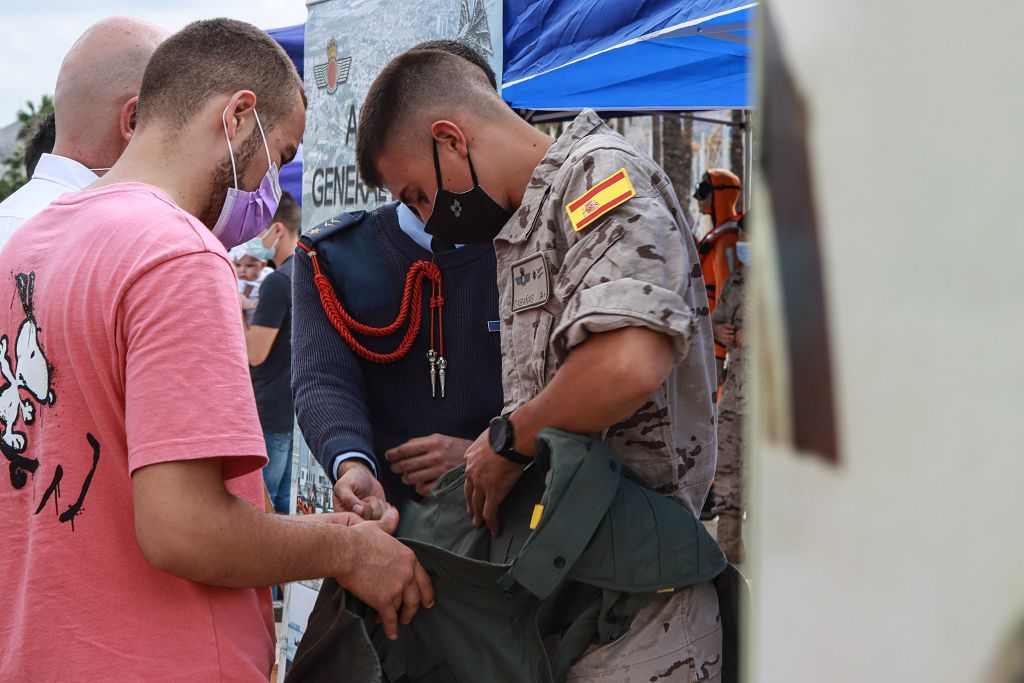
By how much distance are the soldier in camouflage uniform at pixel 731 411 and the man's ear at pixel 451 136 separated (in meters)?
3.64

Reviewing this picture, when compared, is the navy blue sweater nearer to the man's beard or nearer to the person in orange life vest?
the man's beard

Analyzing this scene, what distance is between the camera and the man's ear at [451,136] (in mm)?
1872

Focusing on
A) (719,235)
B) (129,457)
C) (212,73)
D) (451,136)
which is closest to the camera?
(129,457)

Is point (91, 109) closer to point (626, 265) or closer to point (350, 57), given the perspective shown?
point (350, 57)

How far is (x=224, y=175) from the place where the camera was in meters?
1.58

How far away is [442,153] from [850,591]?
1.51m

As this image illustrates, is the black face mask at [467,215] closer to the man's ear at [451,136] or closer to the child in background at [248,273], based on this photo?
the man's ear at [451,136]

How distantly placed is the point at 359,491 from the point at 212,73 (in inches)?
34.1

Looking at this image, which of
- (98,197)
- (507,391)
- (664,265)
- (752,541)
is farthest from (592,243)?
(752,541)

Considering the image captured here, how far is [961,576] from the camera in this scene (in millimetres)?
471

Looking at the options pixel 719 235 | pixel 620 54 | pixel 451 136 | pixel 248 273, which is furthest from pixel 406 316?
pixel 248 273

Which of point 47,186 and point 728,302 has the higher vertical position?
point 47,186

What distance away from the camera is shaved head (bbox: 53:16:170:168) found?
92.0 inches

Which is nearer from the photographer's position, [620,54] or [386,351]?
[386,351]
